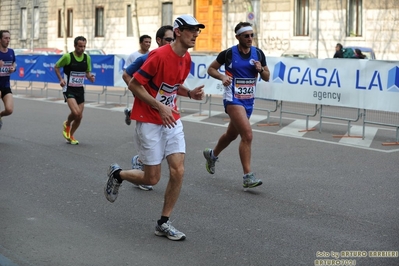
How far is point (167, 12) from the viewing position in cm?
4731

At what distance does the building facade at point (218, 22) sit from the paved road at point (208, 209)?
2060 centimetres

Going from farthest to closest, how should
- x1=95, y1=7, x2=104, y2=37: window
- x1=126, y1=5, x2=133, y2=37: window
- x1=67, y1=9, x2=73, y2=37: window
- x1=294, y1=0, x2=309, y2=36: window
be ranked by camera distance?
x1=67, y1=9, x2=73, y2=37: window < x1=95, y1=7, x2=104, y2=37: window < x1=126, y1=5, x2=133, y2=37: window < x1=294, y1=0, x2=309, y2=36: window

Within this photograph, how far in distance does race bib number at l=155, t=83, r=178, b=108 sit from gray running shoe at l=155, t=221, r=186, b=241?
1059 mm

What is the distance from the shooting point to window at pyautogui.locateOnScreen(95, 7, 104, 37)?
52.3 m

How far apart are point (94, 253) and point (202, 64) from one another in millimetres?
12990

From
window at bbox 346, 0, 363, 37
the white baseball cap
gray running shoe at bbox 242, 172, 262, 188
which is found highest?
window at bbox 346, 0, 363, 37

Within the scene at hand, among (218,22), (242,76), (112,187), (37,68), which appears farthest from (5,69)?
(218,22)

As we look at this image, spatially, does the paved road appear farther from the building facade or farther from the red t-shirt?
the building facade

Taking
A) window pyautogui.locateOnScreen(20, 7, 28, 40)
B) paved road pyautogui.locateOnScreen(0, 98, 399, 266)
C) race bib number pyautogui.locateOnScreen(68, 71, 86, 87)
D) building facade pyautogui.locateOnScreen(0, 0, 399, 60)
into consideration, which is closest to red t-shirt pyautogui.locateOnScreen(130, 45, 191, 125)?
paved road pyautogui.locateOnScreen(0, 98, 399, 266)

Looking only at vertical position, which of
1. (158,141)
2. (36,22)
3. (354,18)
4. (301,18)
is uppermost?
(36,22)

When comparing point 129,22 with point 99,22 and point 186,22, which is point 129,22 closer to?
point 99,22

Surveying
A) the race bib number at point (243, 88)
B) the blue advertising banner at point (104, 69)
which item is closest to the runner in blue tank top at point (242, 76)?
the race bib number at point (243, 88)

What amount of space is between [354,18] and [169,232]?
30557 mm

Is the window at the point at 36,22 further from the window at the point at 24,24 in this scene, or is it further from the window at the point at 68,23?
the window at the point at 68,23
